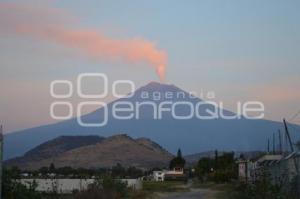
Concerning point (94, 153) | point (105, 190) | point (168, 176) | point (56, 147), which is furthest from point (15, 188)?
point (56, 147)

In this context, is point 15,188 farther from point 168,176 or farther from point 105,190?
point 168,176

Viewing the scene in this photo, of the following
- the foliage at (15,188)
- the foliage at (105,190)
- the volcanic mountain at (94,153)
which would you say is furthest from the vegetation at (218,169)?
the foliage at (15,188)

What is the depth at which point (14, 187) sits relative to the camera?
16266 millimetres

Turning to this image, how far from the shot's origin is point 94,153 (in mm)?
149750

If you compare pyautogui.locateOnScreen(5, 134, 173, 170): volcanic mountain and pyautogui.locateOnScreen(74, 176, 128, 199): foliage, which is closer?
pyautogui.locateOnScreen(74, 176, 128, 199): foliage

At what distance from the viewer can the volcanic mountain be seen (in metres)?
140

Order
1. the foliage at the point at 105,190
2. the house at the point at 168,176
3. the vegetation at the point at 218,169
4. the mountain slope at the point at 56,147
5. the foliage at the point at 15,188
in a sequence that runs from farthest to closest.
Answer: the mountain slope at the point at 56,147, the house at the point at 168,176, the vegetation at the point at 218,169, the foliage at the point at 105,190, the foliage at the point at 15,188

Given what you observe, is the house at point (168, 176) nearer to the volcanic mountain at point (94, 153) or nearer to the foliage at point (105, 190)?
the volcanic mountain at point (94, 153)

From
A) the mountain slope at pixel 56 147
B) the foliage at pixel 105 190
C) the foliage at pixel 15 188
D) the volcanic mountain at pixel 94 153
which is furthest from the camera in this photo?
the mountain slope at pixel 56 147

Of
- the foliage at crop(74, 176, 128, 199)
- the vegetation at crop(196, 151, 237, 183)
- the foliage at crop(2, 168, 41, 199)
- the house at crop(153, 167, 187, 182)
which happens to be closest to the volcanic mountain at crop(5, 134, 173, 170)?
the house at crop(153, 167, 187, 182)

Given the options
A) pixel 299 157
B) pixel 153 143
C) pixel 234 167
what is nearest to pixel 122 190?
pixel 299 157

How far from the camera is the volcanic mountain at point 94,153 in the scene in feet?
460

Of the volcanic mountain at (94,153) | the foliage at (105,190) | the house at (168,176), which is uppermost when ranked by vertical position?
the volcanic mountain at (94,153)

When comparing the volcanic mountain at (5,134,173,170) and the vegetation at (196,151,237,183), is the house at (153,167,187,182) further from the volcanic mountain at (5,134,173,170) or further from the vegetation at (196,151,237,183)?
the volcanic mountain at (5,134,173,170)
